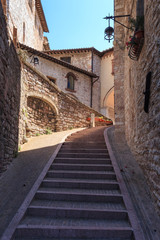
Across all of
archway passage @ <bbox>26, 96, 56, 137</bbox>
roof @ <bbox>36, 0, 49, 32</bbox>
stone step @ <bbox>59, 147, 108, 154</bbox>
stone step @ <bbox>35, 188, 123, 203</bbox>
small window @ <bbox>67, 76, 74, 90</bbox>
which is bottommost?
stone step @ <bbox>35, 188, 123, 203</bbox>

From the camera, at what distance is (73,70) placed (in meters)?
18.5

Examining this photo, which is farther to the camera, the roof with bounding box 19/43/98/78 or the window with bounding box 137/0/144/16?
the roof with bounding box 19/43/98/78

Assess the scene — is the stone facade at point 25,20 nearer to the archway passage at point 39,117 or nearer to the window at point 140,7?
the archway passage at point 39,117

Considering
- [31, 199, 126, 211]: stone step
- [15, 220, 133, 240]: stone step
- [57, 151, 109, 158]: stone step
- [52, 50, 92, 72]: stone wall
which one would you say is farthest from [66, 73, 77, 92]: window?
[15, 220, 133, 240]: stone step

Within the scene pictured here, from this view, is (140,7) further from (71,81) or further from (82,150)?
(71,81)

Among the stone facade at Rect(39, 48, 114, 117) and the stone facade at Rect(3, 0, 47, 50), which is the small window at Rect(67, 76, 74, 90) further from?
the stone facade at Rect(3, 0, 47, 50)

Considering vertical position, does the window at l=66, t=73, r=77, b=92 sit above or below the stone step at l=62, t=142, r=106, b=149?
above

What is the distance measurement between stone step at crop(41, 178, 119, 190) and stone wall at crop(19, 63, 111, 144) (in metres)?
3.15

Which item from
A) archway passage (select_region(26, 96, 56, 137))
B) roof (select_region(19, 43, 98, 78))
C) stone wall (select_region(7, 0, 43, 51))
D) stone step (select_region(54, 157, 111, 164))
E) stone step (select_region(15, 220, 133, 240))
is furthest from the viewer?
roof (select_region(19, 43, 98, 78))

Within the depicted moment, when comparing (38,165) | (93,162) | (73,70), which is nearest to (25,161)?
(38,165)

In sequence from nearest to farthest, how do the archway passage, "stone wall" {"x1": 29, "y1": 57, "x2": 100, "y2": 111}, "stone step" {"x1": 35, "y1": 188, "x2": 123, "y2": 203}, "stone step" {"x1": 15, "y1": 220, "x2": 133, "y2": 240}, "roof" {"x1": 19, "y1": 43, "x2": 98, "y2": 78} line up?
"stone step" {"x1": 15, "y1": 220, "x2": 133, "y2": 240} → "stone step" {"x1": 35, "y1": 188, "x2": 123, "y2": 203} → the archway passage → "roof" {"x1": 19, "y1": 43, "x2": 98, "y2": 78} → "stone wall" {"x1": 29, "y1": 57, "x2": 100, "y2": 111}

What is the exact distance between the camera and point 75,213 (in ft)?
11.4

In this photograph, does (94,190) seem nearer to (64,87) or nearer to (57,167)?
(57,167)

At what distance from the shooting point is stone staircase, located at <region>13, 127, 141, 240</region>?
118 inches
